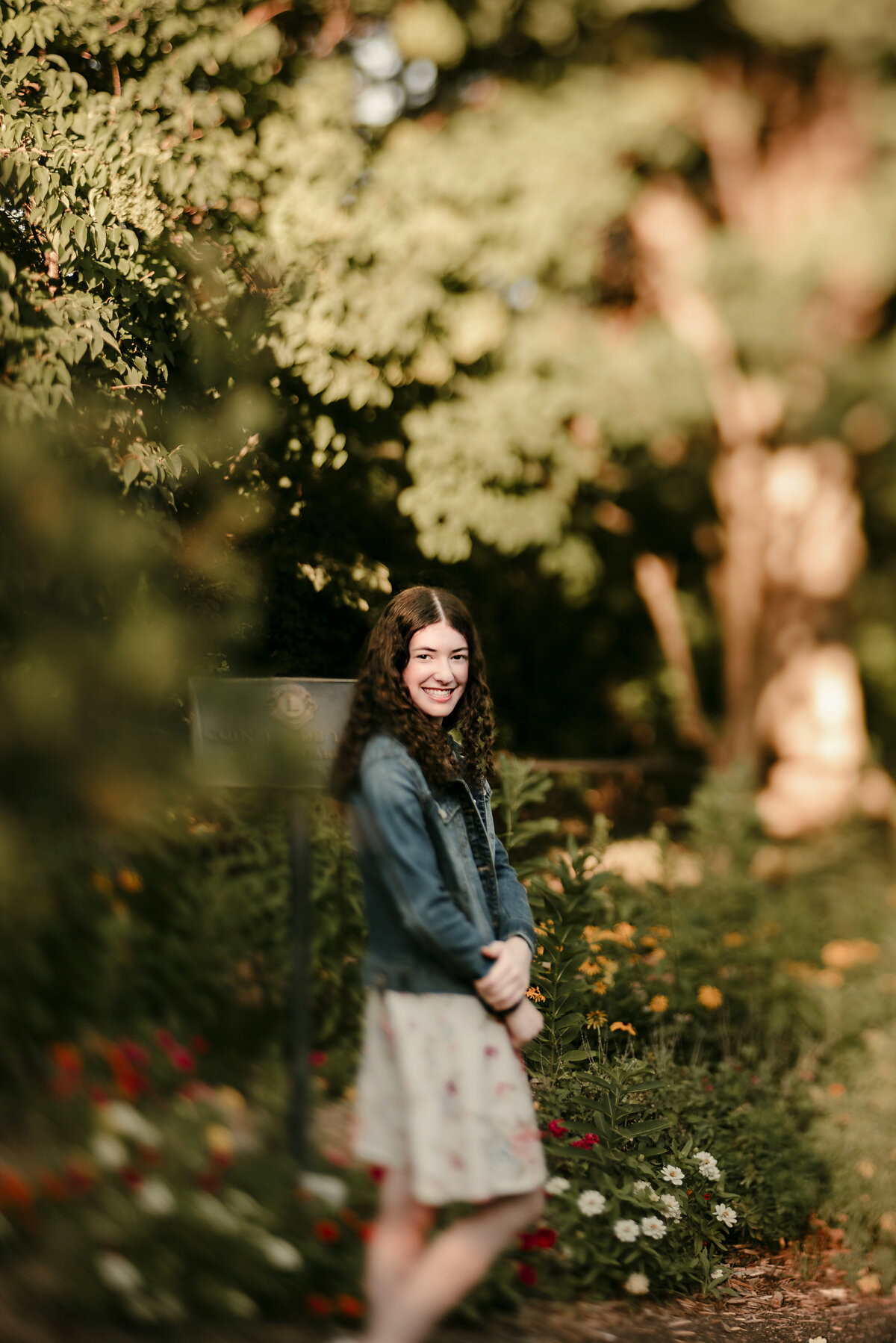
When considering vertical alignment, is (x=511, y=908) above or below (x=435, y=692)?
below

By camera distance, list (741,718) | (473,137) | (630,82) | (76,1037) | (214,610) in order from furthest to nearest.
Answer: (741,718) → (630,82) → (473,137) → (214,610) → (76,1037)

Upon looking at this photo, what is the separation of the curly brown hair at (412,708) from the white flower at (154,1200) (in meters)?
0.80

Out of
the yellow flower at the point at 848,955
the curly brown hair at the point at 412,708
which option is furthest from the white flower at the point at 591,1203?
the yellow flower at the point at 848,955

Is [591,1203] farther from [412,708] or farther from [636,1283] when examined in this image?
[412,708]

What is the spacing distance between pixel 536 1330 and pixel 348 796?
1.33m

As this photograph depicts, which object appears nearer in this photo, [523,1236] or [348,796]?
[348,796]

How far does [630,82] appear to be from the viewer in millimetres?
7441

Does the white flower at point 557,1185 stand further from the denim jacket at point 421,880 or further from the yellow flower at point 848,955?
the yellow flower at point 848,955

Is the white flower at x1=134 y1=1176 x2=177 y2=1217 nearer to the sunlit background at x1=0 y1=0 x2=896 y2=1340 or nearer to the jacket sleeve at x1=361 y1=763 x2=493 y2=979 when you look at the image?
the sunlit background at x1=0 y1=0 x2=896 y2=1340

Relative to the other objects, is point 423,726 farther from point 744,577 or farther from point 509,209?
point 744,577

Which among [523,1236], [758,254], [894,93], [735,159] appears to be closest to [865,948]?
[523,1236]

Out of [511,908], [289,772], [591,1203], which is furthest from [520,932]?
[591,1203]

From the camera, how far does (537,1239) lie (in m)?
2.54

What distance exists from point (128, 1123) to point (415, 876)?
2.33 feet
